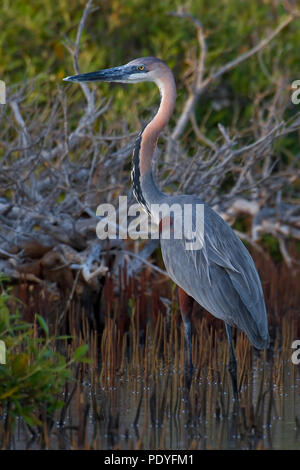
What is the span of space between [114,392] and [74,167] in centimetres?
211

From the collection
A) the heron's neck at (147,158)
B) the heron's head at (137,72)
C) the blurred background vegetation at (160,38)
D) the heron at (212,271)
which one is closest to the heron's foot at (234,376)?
the heron at (212,271)

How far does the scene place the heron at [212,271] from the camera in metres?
5.21

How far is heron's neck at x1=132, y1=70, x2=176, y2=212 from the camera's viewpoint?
564 centimetres

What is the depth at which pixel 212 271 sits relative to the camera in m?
5.31

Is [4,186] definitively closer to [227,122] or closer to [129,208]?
[129,208]

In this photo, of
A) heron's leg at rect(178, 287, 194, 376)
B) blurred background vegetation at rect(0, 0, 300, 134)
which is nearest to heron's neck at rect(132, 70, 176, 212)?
heron's leg at rect(178, 287, 194, 376)

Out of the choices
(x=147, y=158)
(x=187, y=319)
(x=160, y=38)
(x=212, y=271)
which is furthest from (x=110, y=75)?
(x=160, y=38)

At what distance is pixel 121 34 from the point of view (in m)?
11.5

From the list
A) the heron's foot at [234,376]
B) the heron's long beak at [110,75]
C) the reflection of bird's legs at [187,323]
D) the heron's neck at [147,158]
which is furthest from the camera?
the heron's long beak at [110,75]

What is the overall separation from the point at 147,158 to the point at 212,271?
0.92 metres

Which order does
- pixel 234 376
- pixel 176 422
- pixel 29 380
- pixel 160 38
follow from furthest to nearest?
pixel 160 38 < pixel 234 376 < pixel 176 422 < pixel 29 380

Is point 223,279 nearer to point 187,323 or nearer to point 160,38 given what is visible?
point 187,323

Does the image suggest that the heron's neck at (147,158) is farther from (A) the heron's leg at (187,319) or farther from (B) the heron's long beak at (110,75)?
(A) the heron's leg at (187,319)

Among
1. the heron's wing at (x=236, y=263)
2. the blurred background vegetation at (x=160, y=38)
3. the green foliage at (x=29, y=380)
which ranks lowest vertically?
the green foliage at (x=29, y=380)
